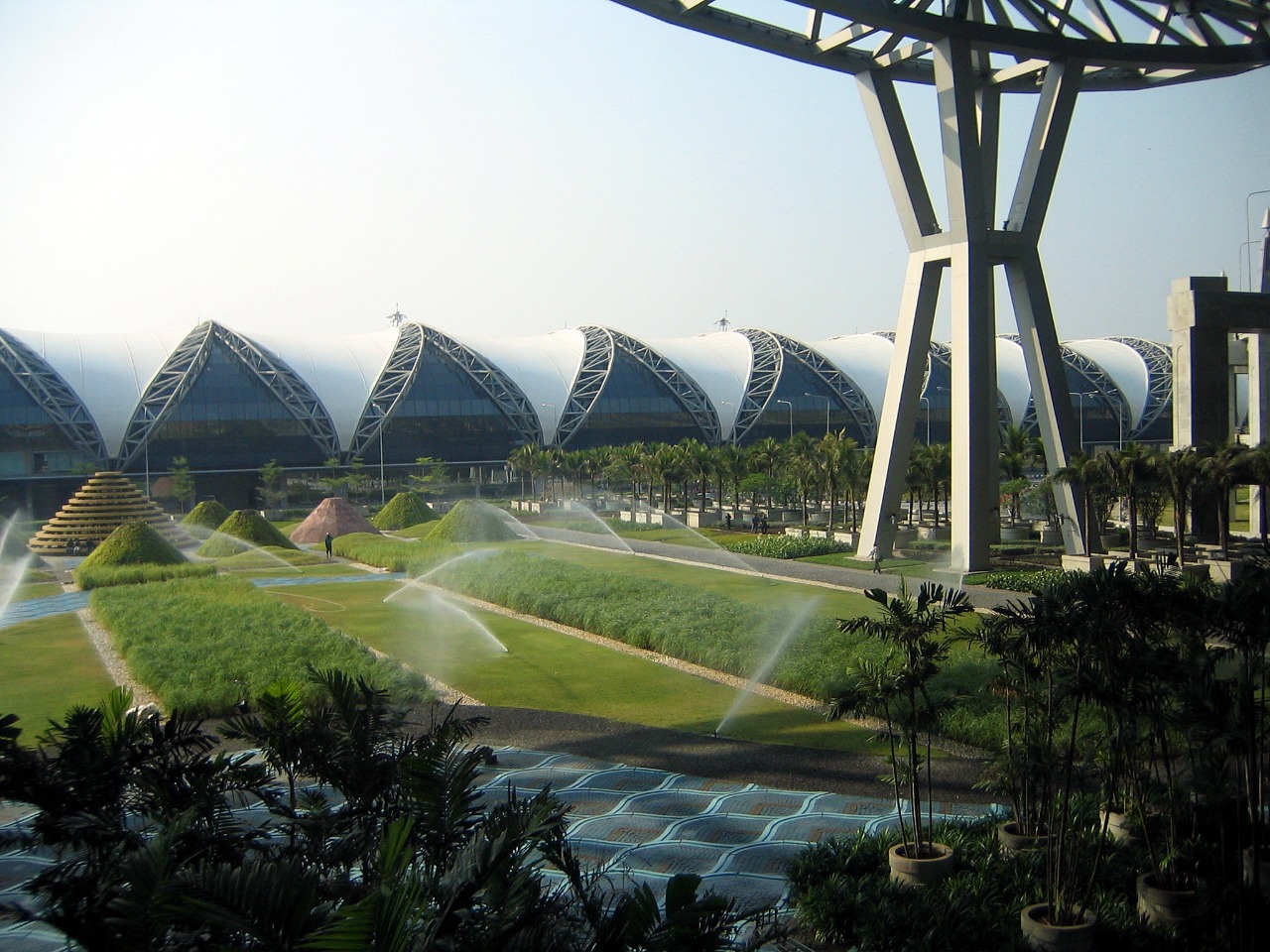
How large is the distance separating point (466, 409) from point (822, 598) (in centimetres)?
5013

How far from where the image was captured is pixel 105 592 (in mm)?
31672

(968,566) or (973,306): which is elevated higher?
(973,306)

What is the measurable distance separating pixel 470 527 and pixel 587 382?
34.5 meters

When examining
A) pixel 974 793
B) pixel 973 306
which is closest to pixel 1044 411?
pixel 973 306

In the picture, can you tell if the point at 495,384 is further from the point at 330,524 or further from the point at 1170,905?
the point at 1170,905

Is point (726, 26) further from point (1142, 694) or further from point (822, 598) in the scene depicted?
point (1142, 694)

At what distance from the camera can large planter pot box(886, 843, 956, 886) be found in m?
10.9

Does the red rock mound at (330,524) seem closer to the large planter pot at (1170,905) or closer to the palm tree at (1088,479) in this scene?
the palm tree at (1088,479)

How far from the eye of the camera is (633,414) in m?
78.6

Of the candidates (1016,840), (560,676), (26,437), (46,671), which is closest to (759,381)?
(26,437)

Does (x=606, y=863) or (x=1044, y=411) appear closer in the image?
(x=606, y=863)

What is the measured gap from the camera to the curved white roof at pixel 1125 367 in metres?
87.8

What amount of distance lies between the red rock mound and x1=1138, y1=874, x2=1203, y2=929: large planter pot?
137 feet

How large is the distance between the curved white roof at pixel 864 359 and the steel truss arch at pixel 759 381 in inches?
139
